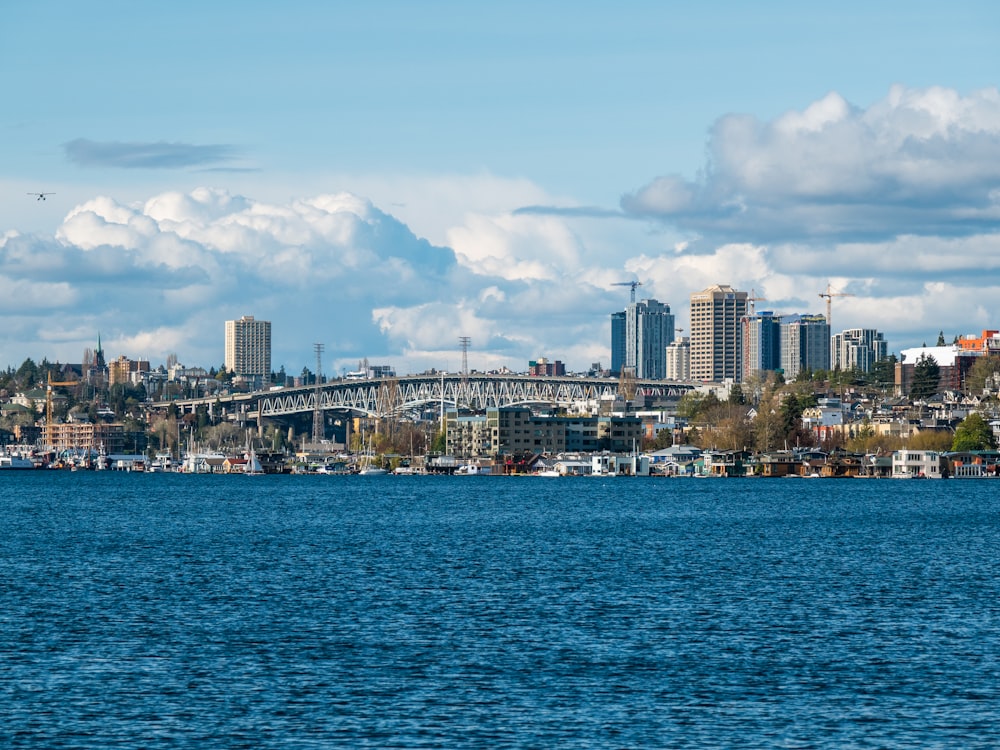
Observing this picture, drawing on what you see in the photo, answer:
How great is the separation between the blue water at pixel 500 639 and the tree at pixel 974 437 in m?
106

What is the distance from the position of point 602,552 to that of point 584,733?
3631cm

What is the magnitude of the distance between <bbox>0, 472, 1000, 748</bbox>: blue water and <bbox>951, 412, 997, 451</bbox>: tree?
347 feet

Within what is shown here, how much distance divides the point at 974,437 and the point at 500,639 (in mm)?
149942

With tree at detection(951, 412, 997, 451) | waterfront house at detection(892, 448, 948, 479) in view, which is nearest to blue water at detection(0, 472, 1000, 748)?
waterfront house at detection(892, 448, 948, 479)

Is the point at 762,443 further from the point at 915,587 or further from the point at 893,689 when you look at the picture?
the point at 893,689

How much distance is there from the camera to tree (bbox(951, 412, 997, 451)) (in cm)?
17962

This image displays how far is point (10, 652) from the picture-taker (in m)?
35.8

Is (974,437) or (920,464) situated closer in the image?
(920,464)

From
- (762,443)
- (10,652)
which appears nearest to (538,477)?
(762,443)

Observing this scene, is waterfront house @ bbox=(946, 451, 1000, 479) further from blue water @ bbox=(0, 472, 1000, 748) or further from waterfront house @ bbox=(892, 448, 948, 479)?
blue water @ bbox=(0, 472, 1000, 748)

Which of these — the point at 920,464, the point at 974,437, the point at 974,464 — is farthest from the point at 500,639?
the point at 974,437

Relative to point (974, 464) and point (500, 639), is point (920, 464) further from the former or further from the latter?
point (500, 639)

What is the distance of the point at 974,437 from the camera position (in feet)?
589

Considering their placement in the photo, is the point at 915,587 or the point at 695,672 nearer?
the point at 695,672
